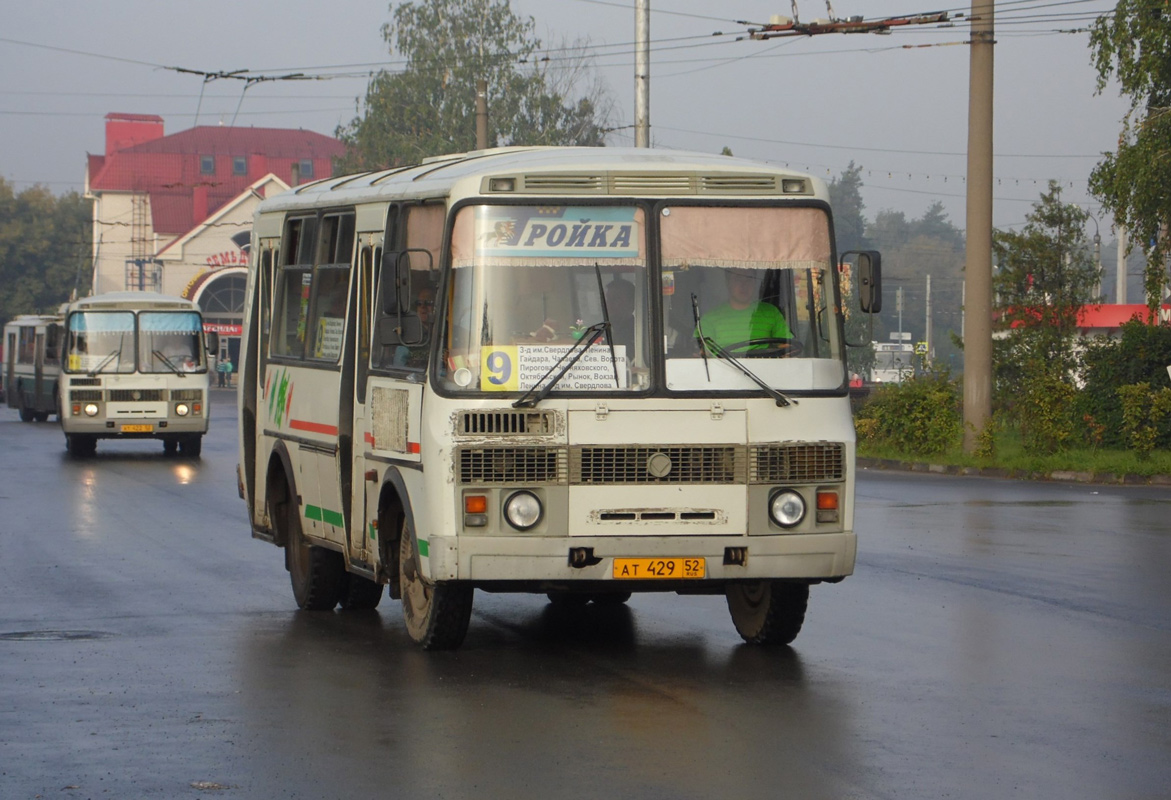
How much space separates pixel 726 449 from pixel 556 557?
1.03 meters

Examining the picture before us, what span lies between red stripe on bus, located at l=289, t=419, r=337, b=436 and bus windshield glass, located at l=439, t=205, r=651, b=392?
2.06m

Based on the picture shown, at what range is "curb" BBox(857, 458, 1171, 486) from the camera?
2481cm

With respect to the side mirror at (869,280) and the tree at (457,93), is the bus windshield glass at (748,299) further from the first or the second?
the tree at (457,93)

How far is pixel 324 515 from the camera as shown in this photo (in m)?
11.5

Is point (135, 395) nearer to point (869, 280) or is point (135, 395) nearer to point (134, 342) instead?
point (134, 342)

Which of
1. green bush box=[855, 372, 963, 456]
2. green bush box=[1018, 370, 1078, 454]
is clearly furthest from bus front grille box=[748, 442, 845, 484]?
green bush box=[855, 372, 963, 456]

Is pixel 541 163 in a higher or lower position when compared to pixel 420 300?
higher

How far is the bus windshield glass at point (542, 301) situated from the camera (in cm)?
927

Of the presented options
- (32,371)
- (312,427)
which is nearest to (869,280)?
(312,427)

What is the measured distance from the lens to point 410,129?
9000cm

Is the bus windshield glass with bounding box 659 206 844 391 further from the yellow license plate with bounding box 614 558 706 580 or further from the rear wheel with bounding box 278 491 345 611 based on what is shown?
the rear wheel with bounding box 278 491 345 611

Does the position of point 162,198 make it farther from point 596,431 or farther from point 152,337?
point 596,431

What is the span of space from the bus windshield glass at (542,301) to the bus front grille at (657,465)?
1.08 feet

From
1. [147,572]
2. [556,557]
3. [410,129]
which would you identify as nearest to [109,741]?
[556,557]
